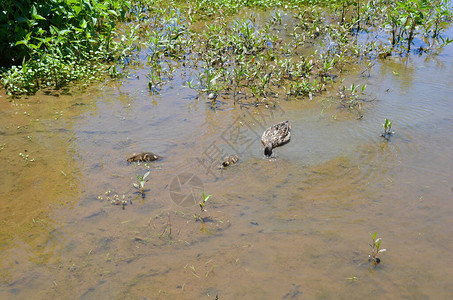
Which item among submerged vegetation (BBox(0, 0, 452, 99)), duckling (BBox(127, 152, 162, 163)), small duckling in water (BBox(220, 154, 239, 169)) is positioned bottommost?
small duckling in water (BBox(220, 154, 239, 169))

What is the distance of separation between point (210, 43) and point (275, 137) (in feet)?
15.3

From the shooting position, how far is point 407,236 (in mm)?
4512

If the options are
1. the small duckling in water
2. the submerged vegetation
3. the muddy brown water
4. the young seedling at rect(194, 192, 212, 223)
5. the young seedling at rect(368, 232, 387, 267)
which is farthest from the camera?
the submerged vegetation

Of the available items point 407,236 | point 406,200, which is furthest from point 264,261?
point 406,200

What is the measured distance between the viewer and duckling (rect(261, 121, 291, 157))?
237 inches

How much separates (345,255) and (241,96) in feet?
14.9

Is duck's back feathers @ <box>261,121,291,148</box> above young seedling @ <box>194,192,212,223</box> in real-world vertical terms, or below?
above

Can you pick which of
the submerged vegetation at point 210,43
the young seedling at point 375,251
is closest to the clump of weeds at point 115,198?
the young seedling at point 375,251

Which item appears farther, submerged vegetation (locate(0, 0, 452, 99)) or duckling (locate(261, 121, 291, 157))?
submerged vegetation (locate(0, 0, 452, 99))

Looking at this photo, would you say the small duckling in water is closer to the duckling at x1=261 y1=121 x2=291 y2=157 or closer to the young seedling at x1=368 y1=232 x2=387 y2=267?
the duckling at x1=261 y1=121 x2=291 y2=157

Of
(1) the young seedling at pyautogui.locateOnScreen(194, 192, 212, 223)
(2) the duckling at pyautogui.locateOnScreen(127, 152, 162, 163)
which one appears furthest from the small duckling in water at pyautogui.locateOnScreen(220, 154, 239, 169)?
(2) the duckling at pyautogui.locateOnScreen(127, 152, 162, 163)

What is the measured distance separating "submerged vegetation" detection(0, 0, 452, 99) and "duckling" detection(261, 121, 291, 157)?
185cm

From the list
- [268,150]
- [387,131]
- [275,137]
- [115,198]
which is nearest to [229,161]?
[268,150]

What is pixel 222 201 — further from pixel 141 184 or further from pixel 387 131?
pixel 387 131
